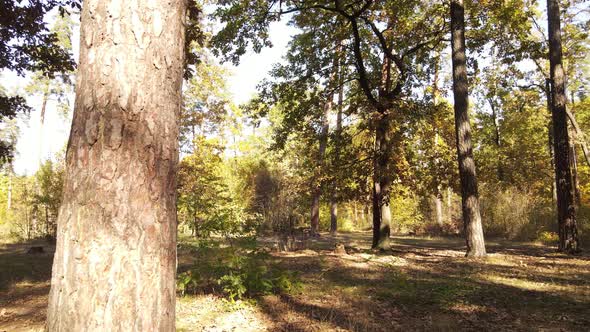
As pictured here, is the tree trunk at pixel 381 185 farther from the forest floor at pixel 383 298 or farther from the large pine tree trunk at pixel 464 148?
the forest floor at pixel 383 298

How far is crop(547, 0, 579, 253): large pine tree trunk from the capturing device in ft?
35.1

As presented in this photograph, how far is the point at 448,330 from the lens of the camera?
4.69 m

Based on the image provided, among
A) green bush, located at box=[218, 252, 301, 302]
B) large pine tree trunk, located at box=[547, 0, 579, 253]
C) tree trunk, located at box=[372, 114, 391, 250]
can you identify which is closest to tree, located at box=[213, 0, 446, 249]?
tree trunk, located at box=[372, 114, 391, 250]

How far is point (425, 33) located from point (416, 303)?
10.1 meters

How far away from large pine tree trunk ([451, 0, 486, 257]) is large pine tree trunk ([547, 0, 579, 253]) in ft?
8.66

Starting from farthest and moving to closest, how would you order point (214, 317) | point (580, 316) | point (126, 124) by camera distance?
point (214, 317)
point (580, 316)
point (126, 124)

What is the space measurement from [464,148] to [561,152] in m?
3.05

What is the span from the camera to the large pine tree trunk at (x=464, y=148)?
10.2 meters

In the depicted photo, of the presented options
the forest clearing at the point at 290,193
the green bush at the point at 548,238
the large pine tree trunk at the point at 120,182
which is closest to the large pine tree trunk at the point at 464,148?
the forest clearing at the point at 290,193

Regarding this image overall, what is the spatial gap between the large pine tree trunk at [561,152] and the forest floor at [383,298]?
1242mm

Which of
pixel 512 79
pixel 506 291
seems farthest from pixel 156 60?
pixel 512 79

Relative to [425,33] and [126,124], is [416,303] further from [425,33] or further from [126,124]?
[425,33]

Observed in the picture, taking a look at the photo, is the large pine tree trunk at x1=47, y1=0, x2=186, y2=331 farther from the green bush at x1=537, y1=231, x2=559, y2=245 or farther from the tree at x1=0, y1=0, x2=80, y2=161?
the green bush at x1=537, y1=231, x2=559, y2=245

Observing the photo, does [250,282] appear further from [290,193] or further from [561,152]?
[290,193]
